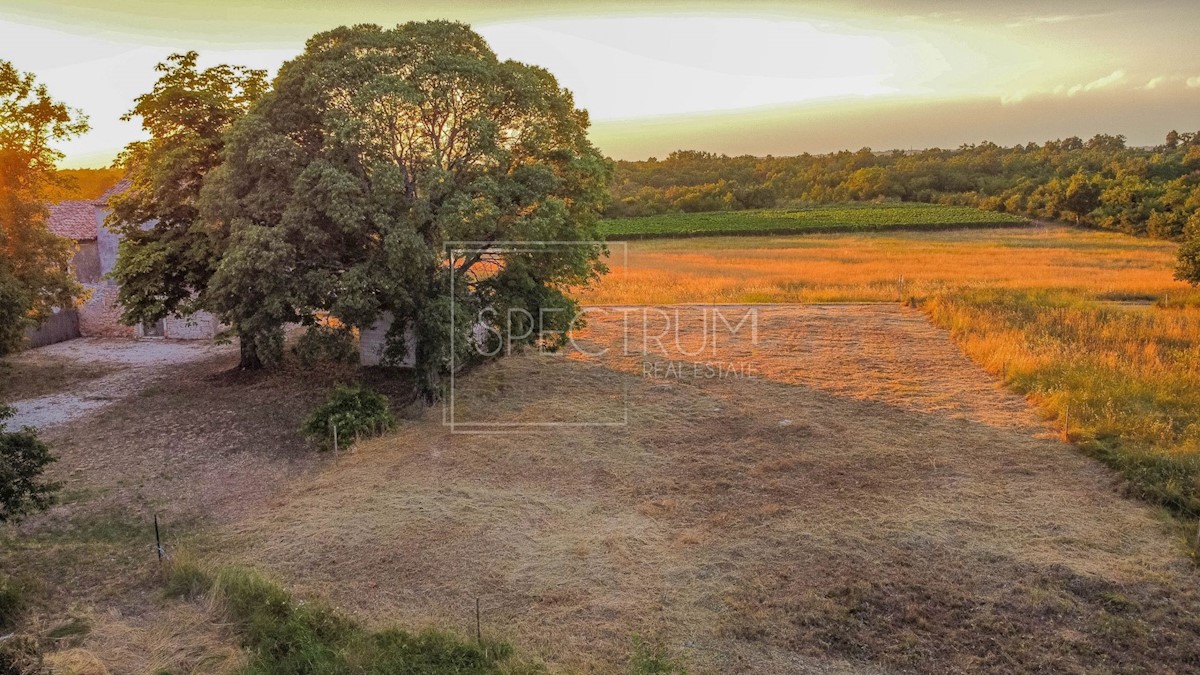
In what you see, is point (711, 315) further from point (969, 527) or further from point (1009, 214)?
point (1009, 214)

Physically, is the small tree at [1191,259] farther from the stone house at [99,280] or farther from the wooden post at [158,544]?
the stone house at [99,280]

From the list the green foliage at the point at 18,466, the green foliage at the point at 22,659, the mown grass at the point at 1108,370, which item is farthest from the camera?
the mown grass at the point at 1108,370

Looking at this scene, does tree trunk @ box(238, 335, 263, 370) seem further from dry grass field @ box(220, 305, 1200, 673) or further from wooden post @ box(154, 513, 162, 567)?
wooden post @ box(154, 513, 162, 567)

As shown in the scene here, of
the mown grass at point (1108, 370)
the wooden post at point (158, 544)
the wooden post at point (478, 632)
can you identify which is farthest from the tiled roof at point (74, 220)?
the mown grass at point (1108, 370)

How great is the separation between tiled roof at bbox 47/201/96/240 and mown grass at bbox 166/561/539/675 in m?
21.4

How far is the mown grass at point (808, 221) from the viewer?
2488 inches

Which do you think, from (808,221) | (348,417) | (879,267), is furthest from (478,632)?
(808,221)

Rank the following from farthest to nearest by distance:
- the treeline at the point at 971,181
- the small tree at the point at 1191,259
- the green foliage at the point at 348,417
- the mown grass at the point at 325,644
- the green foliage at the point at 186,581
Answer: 1. the treeline at the point at 971,181
2. the small tree at the point at 1191,259
3. the green foliage at the point at 348,417
4. the green foliage at the point at 186,581
5. the mown grass at the point at 325,644

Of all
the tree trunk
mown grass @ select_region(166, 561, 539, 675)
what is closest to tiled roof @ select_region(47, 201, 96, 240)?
the tree trunk

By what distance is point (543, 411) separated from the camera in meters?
16.2

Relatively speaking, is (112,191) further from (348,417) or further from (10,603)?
(10,603)

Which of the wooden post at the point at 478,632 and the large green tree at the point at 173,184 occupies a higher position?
the large green tree at the point at 173,184

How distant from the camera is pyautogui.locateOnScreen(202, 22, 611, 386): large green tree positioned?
13812mm

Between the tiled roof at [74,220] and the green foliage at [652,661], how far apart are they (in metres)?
25.0
